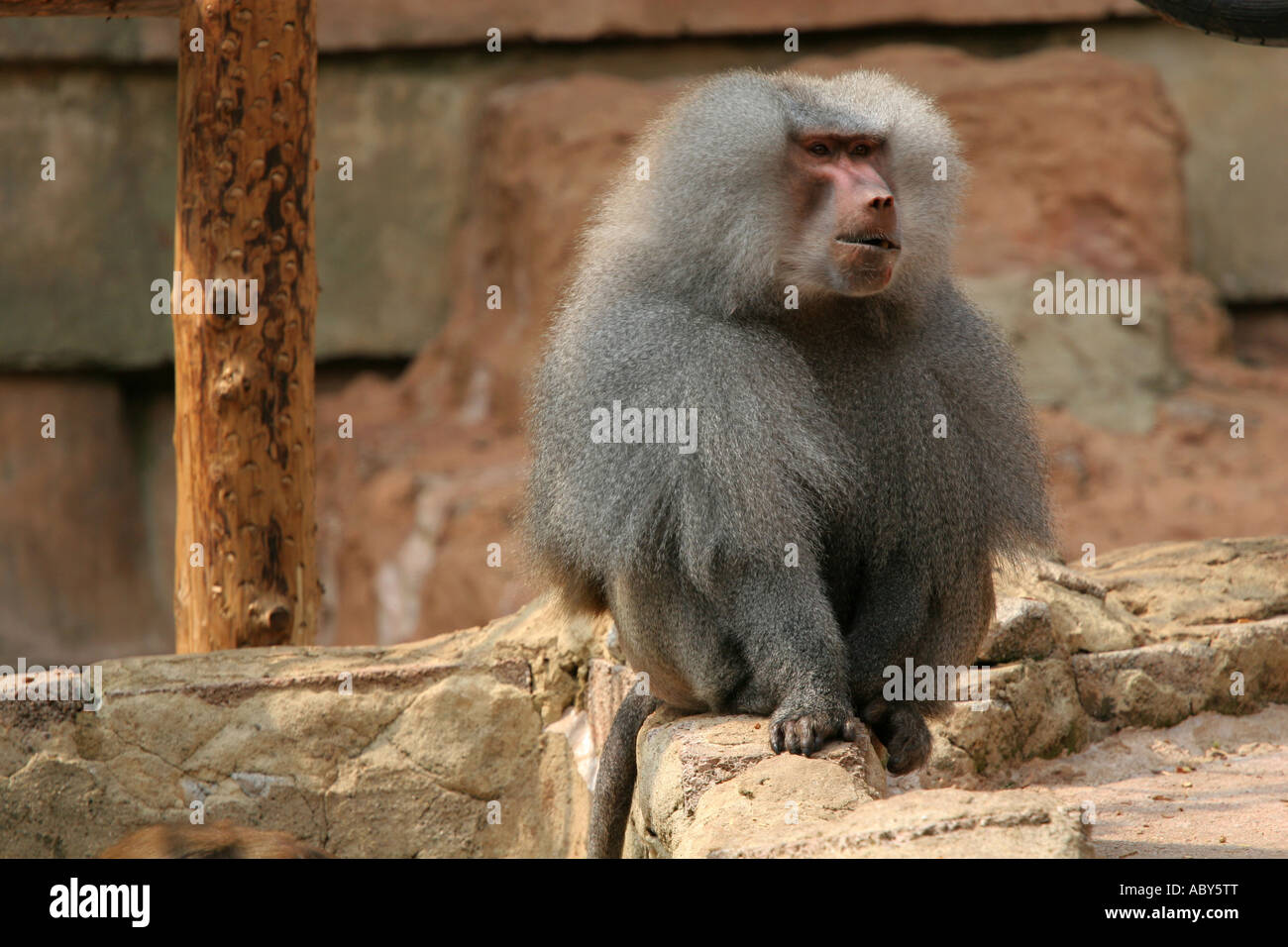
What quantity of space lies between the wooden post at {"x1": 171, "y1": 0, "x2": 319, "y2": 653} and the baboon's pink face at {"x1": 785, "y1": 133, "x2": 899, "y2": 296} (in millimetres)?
2104

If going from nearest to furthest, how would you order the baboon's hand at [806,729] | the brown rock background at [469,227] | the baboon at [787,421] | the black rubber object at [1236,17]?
the baboon's hand at [806,729], the baboon at [787,421], the black rubber object at [1236,17], the brown rock background at [469,227]

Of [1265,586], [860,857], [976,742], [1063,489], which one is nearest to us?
[860,857]

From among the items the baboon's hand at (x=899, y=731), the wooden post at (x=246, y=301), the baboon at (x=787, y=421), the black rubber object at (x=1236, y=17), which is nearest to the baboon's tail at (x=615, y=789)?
the baboon at (x=787, y=421)

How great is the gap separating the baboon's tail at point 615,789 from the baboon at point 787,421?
0.86 ft

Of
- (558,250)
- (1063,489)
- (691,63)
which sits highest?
(691,63)

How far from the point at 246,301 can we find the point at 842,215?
228 cm

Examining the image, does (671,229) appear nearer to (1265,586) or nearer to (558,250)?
(1265,586)

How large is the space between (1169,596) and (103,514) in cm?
627

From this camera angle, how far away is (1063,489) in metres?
8.10

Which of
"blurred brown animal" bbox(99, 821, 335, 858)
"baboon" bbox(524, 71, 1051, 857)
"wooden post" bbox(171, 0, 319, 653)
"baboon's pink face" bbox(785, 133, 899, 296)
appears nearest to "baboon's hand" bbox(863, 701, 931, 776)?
"baboon" bbox(524, 71, 1051, 857)

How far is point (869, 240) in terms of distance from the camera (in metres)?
3.46

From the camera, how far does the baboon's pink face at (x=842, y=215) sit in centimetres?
344

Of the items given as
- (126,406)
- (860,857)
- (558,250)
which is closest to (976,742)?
(860,857)

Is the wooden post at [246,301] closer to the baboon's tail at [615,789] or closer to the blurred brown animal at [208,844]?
the blurred brown animal at [208,844]
